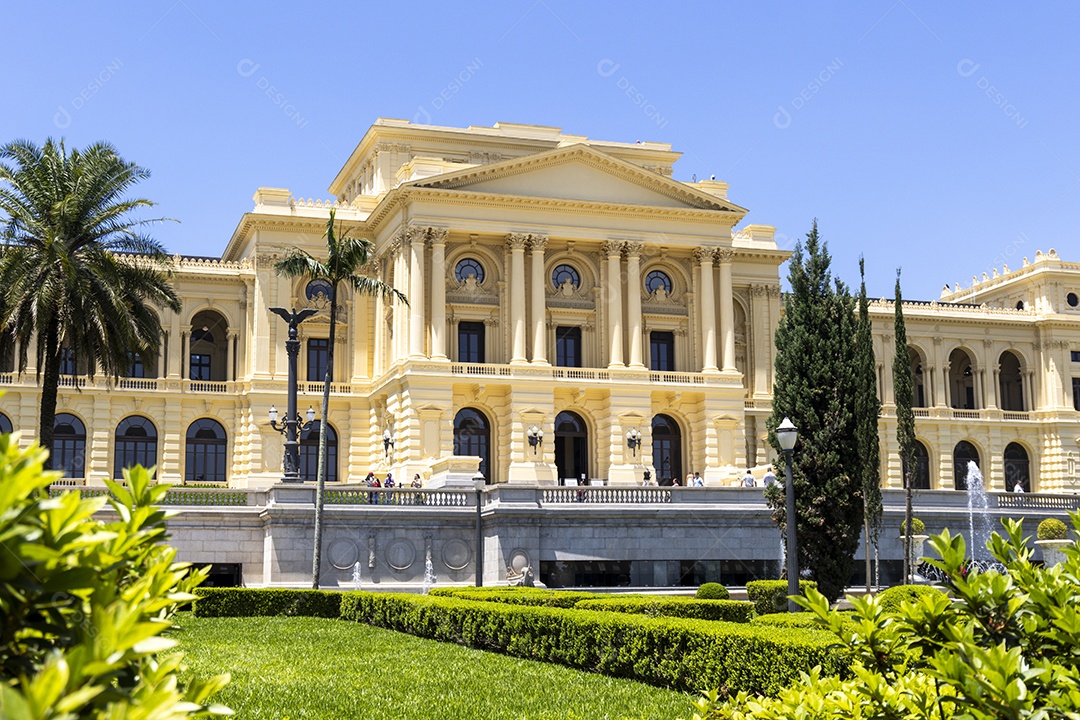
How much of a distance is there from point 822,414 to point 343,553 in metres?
15.1

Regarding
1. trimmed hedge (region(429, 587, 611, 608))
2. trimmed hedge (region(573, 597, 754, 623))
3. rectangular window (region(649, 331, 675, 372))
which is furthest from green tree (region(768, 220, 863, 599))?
rectangular window (region(649, 331, 675, 372))

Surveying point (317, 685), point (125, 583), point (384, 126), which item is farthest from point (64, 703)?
point (384, 126)

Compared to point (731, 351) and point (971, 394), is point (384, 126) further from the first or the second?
point (971, 394)

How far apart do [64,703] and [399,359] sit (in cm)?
5130

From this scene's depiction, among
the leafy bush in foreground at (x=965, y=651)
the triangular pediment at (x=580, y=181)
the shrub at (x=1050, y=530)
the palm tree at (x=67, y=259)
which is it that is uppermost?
the triangular pediment at (x=580, y=181)

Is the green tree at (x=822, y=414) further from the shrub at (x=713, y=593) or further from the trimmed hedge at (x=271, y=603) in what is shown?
the trimmed hedge at (x=271, y=603)

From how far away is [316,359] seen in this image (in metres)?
58.8

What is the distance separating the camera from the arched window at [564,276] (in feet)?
191

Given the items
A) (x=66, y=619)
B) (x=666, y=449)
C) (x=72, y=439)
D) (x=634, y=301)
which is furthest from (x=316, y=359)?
(x=66, y=619)

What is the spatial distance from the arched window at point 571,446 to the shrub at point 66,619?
5258 centimetres

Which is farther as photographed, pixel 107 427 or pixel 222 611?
pixel 107 427

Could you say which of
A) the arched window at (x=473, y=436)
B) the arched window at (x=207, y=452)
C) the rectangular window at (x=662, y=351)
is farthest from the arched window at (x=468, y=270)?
the arched window at (x=207, y=452)

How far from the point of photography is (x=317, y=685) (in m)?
15.7

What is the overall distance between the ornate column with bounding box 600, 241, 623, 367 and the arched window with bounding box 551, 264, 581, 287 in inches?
80.4
